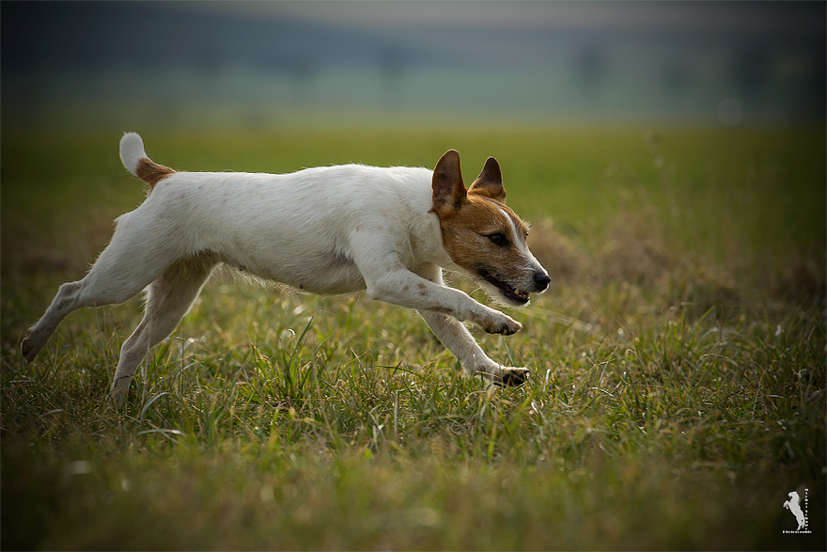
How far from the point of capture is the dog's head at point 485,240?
13.0ft

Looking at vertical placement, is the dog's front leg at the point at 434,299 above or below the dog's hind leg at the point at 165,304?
→ above

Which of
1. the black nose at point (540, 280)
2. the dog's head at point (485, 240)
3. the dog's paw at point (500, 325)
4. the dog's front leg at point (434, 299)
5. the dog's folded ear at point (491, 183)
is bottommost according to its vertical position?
the dog's paw at point (500, 325)

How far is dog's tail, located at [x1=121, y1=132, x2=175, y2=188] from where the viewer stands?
464 centimetres

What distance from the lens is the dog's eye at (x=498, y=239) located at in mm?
3982

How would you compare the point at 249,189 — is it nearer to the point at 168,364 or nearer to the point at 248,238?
the point at 248,238

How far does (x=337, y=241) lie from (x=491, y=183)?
1.24 m

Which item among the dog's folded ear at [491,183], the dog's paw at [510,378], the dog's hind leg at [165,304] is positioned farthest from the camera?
the dog's hind leg at [165,304]

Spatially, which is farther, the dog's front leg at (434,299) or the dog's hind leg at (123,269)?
the dog's hind leg at (123,269)

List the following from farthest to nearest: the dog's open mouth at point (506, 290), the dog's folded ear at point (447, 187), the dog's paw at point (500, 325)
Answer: the dog's open mouth at point (506, 290)
the dog's folded ear at point (447, 187)
the dog's paw at point (500, 325)

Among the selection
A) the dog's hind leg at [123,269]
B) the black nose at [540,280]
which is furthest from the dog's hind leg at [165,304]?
the black nose at [540,280]

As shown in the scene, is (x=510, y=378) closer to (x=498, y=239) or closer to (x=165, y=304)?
(x=498, y=239)

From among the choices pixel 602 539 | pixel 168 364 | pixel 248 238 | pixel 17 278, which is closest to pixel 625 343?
pixel 602 539

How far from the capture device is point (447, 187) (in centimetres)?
397

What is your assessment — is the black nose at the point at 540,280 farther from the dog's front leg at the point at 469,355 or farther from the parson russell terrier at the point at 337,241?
the dog's front leg at the point at 469,355
